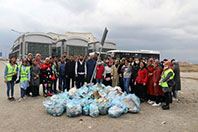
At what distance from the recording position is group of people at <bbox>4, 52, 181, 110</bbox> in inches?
237

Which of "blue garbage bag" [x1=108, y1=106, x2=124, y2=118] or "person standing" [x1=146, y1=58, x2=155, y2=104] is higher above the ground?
"person standing" [x1=146, y1=58, x2=155, y2=104]

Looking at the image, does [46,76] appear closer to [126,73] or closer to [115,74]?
[115,74]

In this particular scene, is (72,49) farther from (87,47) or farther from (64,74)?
(64,74)

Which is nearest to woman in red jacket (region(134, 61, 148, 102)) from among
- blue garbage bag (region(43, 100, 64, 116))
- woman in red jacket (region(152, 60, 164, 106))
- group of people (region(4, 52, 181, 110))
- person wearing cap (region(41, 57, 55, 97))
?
group of people (region(4, 52, 181, 110))

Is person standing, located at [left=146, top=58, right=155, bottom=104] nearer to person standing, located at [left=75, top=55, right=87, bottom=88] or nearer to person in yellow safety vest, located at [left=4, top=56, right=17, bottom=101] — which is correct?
person standing, located at [left=75, top=55, right=87, bottom=88]

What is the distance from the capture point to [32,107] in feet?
17.7

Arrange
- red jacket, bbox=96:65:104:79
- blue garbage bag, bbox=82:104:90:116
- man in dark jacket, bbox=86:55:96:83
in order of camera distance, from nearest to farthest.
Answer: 1. blue garbage bag, bbox=82:104:90:116
2. red jacket, bbox=96:65:104:79
3. man in dark jacket, bbox=86:55:96:83

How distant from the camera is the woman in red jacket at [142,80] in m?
6.38

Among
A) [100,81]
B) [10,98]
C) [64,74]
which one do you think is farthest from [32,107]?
[100,81]

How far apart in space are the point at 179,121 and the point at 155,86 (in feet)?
5.94

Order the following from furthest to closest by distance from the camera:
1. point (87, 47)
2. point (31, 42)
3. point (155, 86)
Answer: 1. point (87, 47)
2. point (31, 42)
3. point (155, 86)

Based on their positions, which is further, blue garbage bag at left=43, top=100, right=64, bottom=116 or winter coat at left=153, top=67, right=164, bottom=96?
winter coat at left=153, top=67, right=164, bottom=96

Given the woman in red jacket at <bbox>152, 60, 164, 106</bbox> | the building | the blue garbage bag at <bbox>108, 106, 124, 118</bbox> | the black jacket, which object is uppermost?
the building

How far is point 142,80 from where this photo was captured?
252 inches
